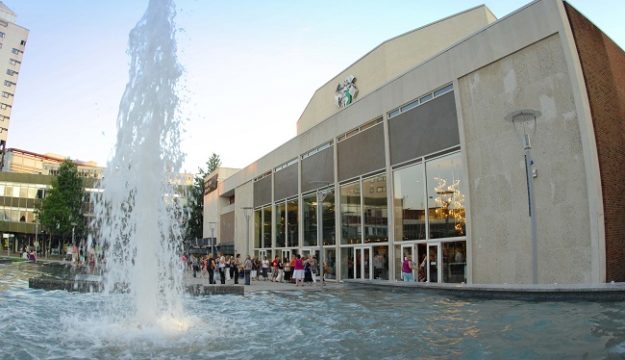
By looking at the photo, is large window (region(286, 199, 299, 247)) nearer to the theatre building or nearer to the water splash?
the theatre building

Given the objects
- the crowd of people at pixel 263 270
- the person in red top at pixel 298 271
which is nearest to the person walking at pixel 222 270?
the crowd of people at pixel 263 270

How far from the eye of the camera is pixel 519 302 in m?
12.9

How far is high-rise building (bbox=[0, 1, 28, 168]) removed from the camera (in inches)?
3647

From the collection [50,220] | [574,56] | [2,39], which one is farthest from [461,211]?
[2,39]

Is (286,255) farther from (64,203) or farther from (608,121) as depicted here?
(64,203)

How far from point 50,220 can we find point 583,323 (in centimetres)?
7078

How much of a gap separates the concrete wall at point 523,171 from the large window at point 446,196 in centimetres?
Answer: 77

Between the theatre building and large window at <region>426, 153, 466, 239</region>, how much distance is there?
6 centimetres

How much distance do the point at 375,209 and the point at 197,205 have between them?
66.6 metres

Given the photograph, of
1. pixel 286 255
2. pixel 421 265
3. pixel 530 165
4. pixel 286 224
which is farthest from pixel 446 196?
pixel 286 255

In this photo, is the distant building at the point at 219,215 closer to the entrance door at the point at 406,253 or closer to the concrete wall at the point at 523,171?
the entrance door at the point at 406,253

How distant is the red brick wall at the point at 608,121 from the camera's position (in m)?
15.7

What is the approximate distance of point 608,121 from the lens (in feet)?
56.0

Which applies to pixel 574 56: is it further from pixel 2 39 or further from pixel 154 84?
pixel 2 39
